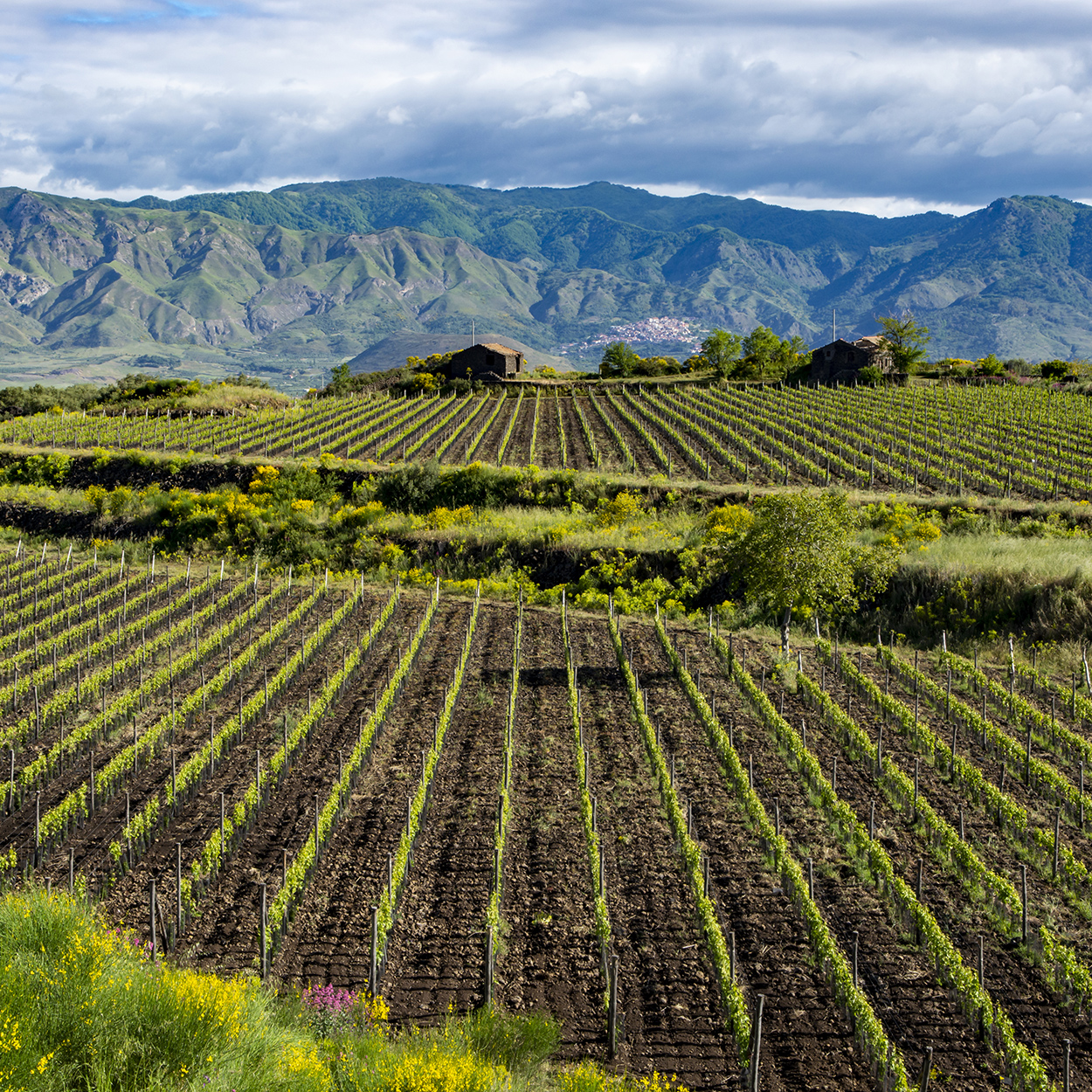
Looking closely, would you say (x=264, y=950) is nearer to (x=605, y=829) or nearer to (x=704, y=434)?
(x=605, y=829)

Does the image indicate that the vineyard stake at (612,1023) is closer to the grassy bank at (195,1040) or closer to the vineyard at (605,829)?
the vineyard at (605,829)

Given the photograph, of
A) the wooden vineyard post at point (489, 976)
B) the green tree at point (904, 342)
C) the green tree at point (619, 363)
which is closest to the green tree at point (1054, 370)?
the green tree at point (904, 342)

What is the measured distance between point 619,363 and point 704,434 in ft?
108

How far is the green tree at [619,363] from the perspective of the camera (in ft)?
273

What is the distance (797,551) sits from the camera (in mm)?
23781

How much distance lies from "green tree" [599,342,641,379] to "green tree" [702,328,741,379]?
20.9 ft

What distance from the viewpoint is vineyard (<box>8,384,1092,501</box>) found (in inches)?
1740

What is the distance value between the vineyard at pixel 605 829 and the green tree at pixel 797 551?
77.9 inches

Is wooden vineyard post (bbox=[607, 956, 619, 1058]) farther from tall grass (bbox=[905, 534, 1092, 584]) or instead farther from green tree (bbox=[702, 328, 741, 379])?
green tree (bbox=[702, 328, 741, 379])

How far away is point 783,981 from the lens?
11.7 m

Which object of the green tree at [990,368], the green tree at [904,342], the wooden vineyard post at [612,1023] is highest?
the green tree at [904,342]

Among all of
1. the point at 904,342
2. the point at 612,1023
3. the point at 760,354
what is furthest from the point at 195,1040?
the point at 904,342

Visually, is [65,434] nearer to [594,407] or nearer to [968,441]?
[594,407]

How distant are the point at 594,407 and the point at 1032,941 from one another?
5473 cm
